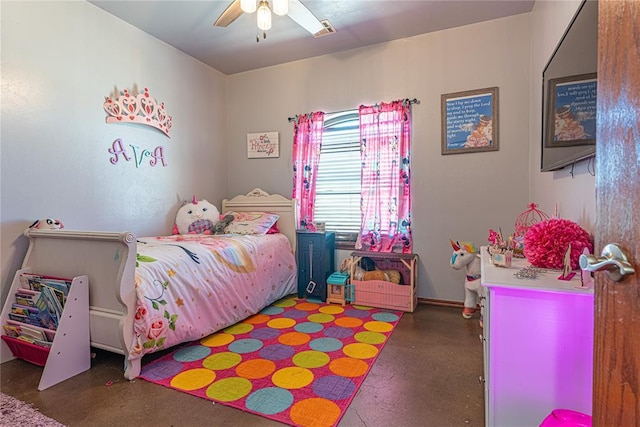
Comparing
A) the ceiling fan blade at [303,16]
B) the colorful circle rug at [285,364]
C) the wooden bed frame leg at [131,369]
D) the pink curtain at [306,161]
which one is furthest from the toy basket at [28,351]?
the ceiling fan blade at [303,16]

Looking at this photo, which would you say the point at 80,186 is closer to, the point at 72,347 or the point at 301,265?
the point at 72,347

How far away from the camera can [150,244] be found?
99.0 inches

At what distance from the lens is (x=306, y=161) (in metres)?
3.59

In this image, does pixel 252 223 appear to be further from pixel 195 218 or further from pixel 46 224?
pixel 46 224

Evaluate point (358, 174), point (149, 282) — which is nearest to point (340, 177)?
point (358, 174)

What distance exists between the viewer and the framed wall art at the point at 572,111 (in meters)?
1.31

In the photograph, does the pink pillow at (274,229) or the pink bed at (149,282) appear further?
the pink pillow at (274,229)

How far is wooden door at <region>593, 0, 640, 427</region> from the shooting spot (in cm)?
49

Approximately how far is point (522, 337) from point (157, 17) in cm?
344

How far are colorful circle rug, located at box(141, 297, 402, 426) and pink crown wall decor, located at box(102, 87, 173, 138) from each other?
2.01m

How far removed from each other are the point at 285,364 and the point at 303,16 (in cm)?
232

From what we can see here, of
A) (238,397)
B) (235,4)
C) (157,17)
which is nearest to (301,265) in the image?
(238,397)

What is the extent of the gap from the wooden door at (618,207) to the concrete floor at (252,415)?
1.15 m

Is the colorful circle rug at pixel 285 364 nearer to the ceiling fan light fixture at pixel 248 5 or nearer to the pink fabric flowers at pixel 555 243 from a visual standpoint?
the pink fabric flowers at pixel 555 243
